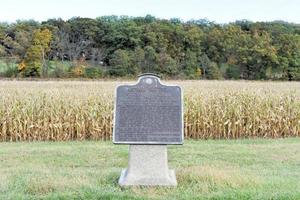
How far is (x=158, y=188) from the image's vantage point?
6.77m

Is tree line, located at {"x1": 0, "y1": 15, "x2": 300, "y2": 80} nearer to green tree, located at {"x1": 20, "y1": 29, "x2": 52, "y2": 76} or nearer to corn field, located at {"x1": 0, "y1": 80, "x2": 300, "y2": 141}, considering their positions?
green tree, located at {"x1": 20, "y1": 29, "x2": 52, "y2": 76}

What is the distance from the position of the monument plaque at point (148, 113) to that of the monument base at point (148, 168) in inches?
4.7

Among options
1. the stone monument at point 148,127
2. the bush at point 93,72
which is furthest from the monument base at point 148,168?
the bush at point 93,72

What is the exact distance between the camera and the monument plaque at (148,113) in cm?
707

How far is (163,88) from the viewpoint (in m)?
7.27

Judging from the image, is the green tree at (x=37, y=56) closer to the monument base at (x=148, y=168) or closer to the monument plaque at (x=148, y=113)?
the monument plaque at (x=148, y=113)

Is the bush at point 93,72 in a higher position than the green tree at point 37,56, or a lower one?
lower

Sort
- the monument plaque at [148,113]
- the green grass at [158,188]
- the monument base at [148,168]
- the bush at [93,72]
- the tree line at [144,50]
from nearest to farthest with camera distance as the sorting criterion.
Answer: the green grass at [158,188] → the monument base at [148,168] → the monument plaque at [148,113] → the bush at [93,72] → the tree line at [144,50]

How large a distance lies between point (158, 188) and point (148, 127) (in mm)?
845

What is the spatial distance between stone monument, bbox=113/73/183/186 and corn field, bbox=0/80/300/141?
705cm

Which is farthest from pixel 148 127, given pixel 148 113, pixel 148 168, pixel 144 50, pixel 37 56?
pixel 37 56

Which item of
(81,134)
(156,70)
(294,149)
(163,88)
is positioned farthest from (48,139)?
(156,70)

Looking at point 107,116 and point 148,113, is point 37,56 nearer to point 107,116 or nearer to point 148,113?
point 107,116

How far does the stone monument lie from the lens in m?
6.97
